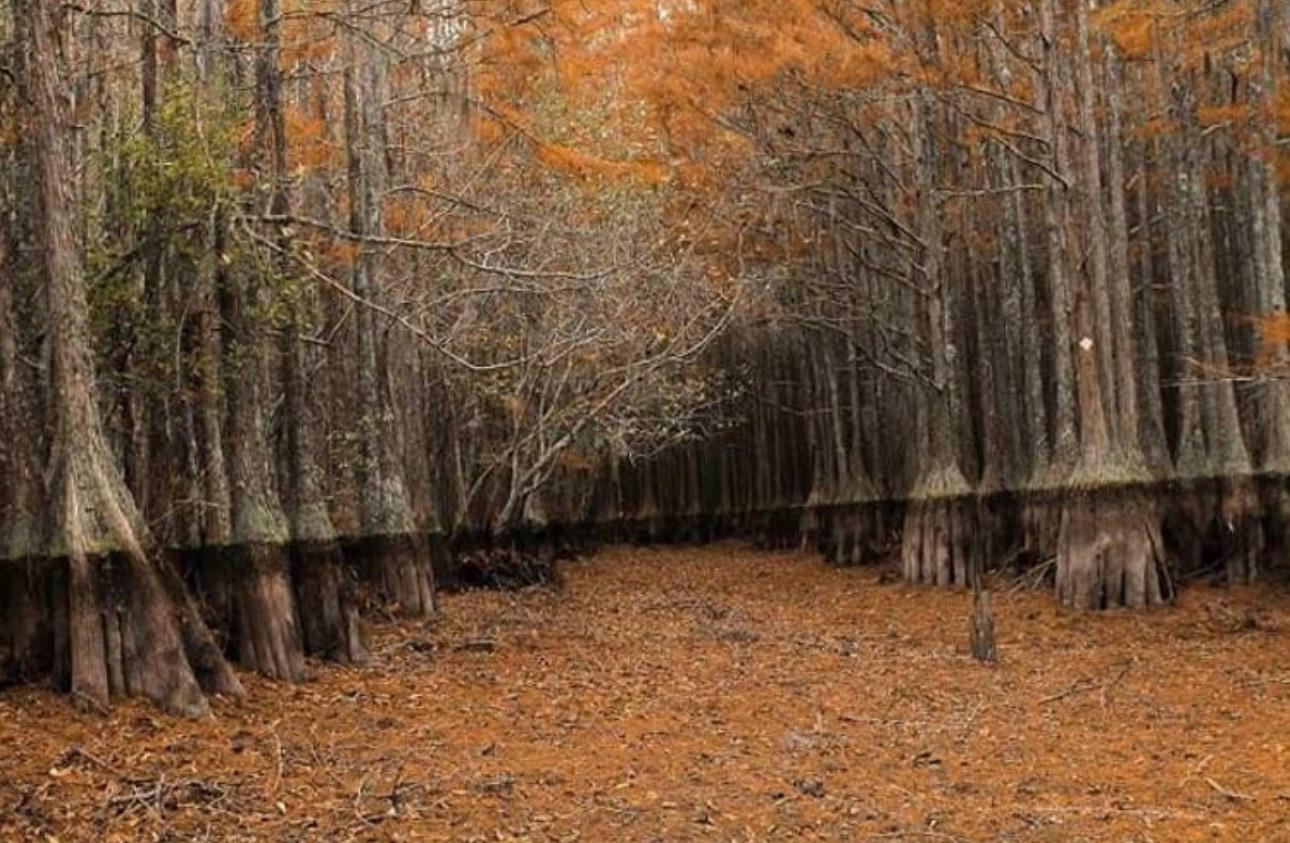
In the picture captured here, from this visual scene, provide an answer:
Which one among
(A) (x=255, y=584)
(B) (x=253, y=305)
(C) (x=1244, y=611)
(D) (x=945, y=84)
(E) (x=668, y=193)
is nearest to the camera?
(A) (x=255, y=584)

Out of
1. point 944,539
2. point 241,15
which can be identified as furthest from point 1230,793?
point 241,15

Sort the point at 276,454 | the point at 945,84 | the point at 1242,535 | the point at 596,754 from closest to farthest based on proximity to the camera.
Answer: the point at 596,754 → the point at 1242,535 → the point at 945,84 → the point at 276,454

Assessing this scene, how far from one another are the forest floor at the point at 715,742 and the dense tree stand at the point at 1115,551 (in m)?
0.32

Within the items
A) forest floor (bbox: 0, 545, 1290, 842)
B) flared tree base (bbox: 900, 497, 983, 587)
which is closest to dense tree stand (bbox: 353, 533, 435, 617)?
forest floor (bbox: 0, 545, 1290, 842)

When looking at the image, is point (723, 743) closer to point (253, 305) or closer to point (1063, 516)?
point (253, 305)

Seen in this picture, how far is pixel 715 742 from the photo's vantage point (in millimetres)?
7207

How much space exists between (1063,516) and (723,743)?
6075 millimetres

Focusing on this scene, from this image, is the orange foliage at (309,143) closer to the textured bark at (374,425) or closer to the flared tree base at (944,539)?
the textured bark at (374,425)

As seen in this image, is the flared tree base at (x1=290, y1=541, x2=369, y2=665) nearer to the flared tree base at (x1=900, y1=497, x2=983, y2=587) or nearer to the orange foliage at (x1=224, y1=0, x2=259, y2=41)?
the orange foliage at (x1=224, y1=0, x2=259, y2=41)

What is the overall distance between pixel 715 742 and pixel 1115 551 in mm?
5898

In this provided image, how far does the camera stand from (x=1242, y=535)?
12.4 m

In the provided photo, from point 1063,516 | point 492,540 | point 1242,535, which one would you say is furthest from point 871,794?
point 492,540

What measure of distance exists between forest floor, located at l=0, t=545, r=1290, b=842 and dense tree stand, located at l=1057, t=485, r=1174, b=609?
1.04 ft

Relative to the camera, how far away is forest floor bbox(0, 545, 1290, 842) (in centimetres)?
538
